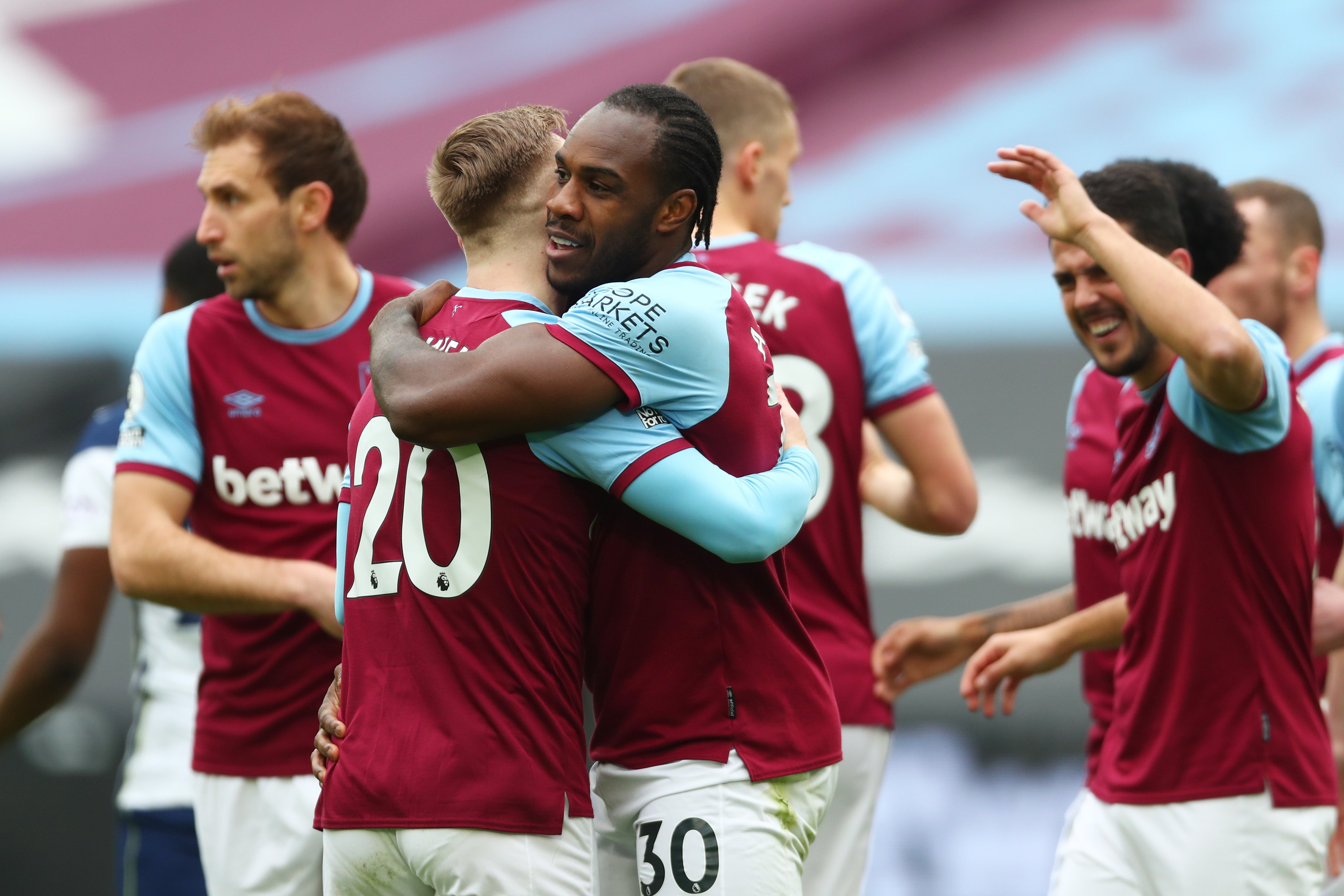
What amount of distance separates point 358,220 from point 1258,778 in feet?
8.29

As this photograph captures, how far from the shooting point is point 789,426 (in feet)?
8.19

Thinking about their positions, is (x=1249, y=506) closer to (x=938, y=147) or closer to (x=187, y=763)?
(x=187, y=763)

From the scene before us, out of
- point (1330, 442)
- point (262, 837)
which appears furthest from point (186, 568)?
point (1330, 442)

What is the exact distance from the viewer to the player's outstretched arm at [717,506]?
2.16 m

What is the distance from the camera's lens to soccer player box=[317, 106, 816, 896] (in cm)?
215

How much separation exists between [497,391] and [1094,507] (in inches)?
82.0

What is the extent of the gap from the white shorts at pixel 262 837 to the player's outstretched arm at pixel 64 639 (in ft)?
3.37

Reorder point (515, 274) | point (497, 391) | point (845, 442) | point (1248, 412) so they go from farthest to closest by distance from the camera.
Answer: point (845, 442) < point (1248, 412) < point (515, 274) < point (497, 391)

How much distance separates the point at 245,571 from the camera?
125 inches

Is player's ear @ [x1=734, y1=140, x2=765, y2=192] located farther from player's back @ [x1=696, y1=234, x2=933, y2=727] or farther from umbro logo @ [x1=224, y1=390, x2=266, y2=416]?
umbro logo @ [x1=224, y1=390, x2=266, y2=416]

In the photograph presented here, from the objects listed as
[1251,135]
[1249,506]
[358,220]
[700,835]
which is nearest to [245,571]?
[358,220]

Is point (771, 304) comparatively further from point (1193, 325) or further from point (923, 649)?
point (1193, 325)

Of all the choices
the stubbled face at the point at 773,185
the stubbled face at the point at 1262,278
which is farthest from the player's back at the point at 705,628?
the stubbled face at the point at 1262,278

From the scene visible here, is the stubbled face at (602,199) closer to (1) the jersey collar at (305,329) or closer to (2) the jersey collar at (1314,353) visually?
(1) the jersey collar at (305,329)
